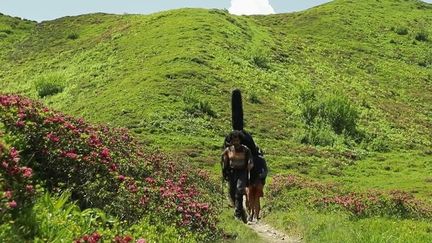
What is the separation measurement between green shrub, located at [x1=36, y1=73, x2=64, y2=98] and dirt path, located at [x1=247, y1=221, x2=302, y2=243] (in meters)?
51.9

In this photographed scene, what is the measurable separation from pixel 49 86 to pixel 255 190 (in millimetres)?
57192

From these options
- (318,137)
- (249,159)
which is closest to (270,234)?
(249,159)

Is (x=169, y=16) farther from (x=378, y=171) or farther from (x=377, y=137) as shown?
(x=378, y=171)

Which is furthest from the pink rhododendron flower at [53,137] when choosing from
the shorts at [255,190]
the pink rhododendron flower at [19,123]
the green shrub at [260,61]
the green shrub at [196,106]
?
the green shrub at [260,61]

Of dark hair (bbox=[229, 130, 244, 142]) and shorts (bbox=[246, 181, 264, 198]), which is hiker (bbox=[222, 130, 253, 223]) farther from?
shorts (bbox=[246, 181, 264, 198])

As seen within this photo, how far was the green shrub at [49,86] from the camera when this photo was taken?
222ft

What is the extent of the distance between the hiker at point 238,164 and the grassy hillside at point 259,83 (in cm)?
994

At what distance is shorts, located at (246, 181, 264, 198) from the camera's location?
15.0m

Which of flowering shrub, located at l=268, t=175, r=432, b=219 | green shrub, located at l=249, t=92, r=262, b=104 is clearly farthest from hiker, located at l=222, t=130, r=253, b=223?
green shrub, located at l=249, t=92, r=262, b=104

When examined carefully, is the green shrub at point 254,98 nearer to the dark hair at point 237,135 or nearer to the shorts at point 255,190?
the shorts at point 255,190

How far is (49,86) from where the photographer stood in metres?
68.5

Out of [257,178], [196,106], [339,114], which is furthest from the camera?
[339,114]

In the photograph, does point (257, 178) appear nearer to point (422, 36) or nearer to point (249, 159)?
point (249, 159)

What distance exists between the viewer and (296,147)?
2109 inches
